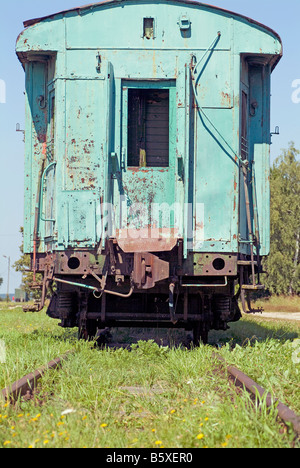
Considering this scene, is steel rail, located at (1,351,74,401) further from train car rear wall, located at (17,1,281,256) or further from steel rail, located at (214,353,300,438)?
train car rear wall, located at (17,1,281,256)

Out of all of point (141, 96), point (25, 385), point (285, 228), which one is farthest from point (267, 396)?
point (285, 228)

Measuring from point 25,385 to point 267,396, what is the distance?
193 centimetres

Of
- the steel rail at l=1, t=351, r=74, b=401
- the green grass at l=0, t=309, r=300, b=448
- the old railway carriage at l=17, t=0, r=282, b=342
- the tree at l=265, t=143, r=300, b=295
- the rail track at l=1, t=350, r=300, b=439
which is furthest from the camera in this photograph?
the tree at l=265, t=143, r=300, b=295

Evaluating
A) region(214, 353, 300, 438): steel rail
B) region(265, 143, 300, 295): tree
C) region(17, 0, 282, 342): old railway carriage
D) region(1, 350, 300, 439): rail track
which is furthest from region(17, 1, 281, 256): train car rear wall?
region(265, 143, 300, 295): tree

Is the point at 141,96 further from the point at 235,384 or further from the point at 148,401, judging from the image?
the point at 148,401

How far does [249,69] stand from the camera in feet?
28.4

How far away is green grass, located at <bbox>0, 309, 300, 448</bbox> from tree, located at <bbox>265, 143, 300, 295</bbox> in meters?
38.4

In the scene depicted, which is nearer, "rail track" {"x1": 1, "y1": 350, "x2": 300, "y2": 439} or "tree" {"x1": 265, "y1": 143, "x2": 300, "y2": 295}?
"rail track" {"x1": 1, "y1": 350, "x2": 300, "y2": 439}

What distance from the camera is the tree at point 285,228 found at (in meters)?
45.1

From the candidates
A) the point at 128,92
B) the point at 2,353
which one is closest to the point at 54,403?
the point at 2,353

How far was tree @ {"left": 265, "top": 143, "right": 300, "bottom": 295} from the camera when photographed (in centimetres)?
4506

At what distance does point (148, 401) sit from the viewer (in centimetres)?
497

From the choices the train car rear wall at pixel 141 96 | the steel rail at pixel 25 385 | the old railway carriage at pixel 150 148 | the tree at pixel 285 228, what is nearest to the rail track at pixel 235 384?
the steel rail at pixel 25 385

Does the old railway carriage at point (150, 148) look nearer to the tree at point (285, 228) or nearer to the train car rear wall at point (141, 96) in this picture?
the train car rear wall at point (141, 96)
